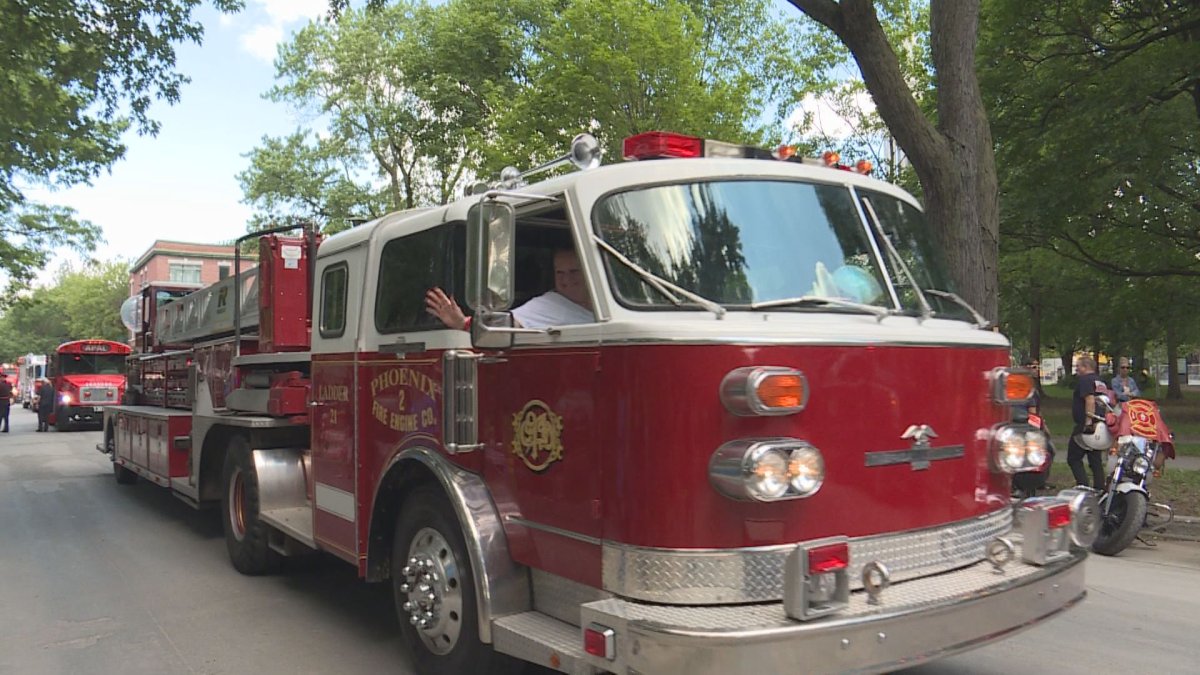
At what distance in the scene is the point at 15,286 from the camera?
103ft

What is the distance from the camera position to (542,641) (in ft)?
10.8

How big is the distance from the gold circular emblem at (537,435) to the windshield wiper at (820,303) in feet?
3.06

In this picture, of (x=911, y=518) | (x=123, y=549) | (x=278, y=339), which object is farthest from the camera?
(x=123, y=549)

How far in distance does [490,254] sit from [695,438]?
116 cm

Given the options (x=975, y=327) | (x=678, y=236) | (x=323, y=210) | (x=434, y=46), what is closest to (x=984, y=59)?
(x=975, y=327)

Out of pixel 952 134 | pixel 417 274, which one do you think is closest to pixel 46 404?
pixel 417 274

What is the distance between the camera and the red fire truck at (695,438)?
297 centimetres

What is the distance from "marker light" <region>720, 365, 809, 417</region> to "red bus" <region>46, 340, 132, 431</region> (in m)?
24.8

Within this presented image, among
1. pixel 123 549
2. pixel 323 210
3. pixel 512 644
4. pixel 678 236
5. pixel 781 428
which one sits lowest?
pixel 123 549

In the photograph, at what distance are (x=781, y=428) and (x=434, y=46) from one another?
2495 cm

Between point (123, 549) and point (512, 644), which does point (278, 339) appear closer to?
point (123, 549)

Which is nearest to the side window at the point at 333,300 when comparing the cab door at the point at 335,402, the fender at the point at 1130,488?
the cab door at the point at 335,402

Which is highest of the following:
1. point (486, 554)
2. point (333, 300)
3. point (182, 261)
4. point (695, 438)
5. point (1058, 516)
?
point (182, 261)

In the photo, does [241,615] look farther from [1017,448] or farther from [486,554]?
[1017,448]
